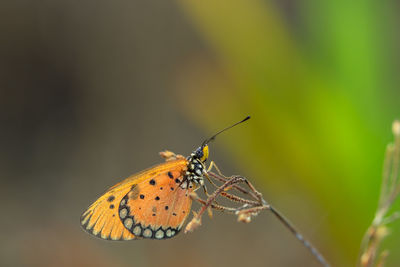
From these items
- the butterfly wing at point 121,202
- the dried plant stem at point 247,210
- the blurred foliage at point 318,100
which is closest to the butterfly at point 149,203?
the butterfly wing at point 121,202

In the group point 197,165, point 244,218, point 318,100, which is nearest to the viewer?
point 244,218

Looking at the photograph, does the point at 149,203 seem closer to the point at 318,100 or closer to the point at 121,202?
the point at 121,202

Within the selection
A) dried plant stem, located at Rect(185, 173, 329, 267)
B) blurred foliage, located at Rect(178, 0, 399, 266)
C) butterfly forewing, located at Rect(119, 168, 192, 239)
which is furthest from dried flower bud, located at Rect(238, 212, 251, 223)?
blurred foliage, located at Rect(178, 0, 399, 266)

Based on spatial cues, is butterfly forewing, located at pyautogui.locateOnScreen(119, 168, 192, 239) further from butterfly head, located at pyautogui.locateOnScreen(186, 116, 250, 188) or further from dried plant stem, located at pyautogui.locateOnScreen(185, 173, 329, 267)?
dried plant stem, located at pyautogui.locateOnScreen(185, 173, 329, 267)

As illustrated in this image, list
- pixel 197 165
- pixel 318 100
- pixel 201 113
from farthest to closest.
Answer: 1. pixel 201 113
2. pixel 318 100
3. pixel 197 165

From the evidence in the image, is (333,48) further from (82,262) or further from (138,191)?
(82,262)

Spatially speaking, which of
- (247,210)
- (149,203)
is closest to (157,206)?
(149,203)
